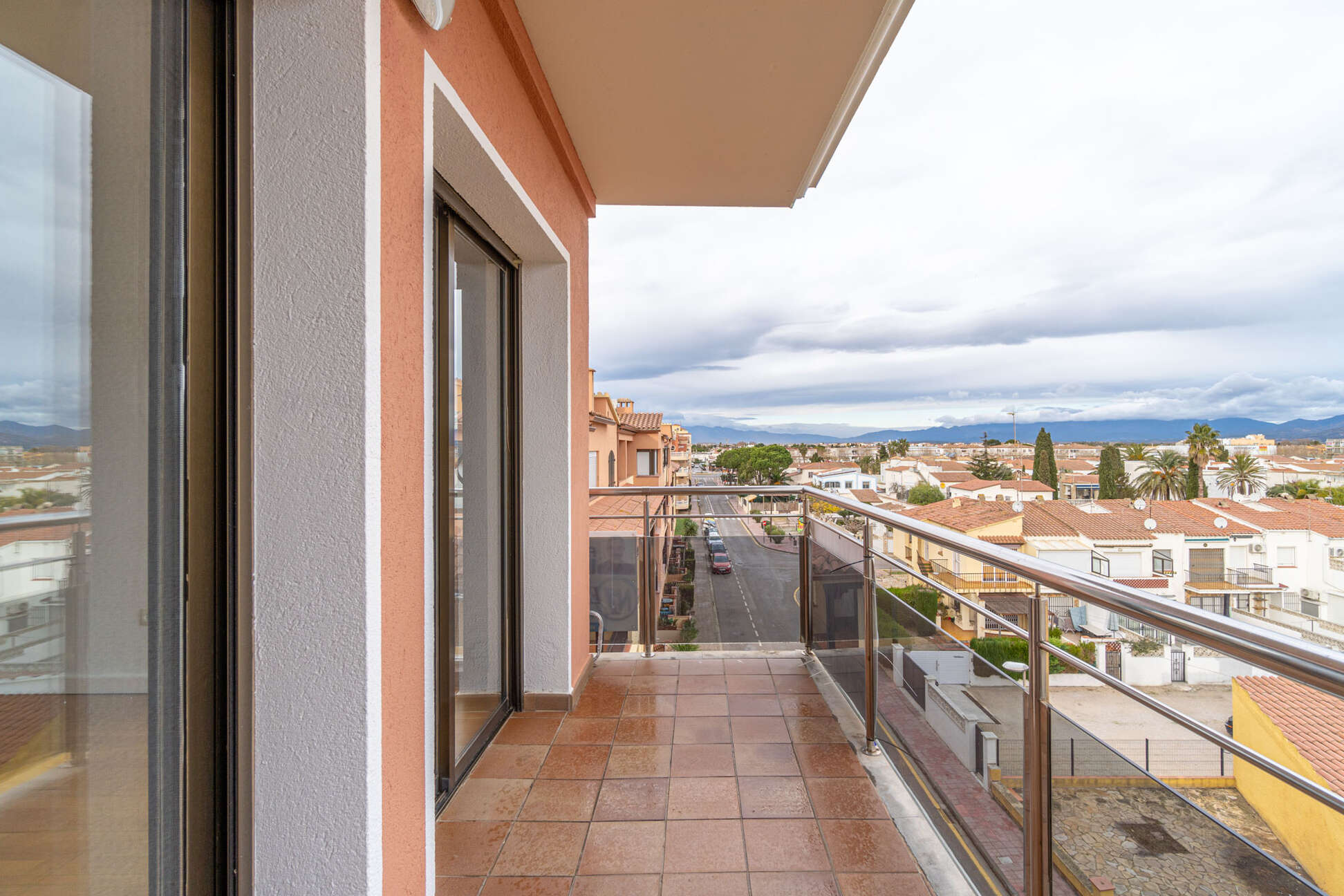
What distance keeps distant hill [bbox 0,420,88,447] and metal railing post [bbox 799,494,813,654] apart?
3.38 m

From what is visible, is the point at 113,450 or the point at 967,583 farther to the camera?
the point at 967,583

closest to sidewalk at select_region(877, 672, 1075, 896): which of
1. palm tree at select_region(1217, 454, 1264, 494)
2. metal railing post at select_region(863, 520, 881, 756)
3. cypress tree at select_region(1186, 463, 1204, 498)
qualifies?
metal railing post at select_region(863, 520, 881, 756)

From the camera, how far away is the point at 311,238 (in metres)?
1.13

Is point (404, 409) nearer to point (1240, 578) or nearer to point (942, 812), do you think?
point (942, 812)

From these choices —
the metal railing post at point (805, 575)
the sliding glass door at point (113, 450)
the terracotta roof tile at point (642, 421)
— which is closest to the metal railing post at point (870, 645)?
the metal railing post at point (805, 575)

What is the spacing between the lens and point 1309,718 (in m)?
0.78

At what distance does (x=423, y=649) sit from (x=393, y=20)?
133 centimetres

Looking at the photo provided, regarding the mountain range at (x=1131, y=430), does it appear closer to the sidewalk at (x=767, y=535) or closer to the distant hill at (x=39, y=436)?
the sidewalk at (x=767, y=535)

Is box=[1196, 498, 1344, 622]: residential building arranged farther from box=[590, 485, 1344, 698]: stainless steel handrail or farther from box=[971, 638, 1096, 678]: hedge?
box=[590, 485, 1344, 698]: stainless steel handrail

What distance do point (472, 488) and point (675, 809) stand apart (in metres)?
1.41

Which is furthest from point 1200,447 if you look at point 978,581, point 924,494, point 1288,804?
point 1288,804

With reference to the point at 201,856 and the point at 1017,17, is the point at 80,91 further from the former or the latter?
the point at 1017,17

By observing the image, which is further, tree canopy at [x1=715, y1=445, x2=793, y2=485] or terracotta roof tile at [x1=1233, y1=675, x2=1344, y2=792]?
tree canopy at [x1=715, y1=445, x2=793, y2=485]

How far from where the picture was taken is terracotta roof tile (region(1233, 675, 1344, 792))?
743 mm
